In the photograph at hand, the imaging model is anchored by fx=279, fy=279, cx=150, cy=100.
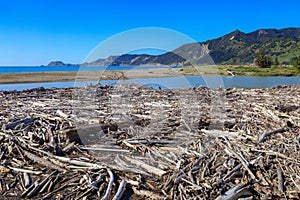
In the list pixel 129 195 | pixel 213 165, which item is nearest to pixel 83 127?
pixel 129 195

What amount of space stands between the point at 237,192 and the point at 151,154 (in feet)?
6.62

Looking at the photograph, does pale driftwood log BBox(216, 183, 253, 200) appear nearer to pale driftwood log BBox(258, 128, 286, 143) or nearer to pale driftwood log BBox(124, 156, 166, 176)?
pale driftwood log BBox(124, 156, 166, 176)

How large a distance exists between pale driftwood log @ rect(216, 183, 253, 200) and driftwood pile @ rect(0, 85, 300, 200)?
0.6 inches

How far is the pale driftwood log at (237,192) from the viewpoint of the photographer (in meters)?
4.18

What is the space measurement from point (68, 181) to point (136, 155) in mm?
1528

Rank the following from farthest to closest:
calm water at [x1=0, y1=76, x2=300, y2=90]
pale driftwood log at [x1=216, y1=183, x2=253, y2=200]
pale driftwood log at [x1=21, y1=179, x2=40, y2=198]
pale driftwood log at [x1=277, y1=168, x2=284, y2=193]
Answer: calm water at [x1=0, y1=76, x2=300, y2=90] → pale driftwood log at [x1=21, y1=179, x2=40, y2=198] → pale driftwood log at [x1=277, y1=168, x2=284, y2=193] → pale driftwood log at [x1=216, y1=183, x2=253, y2=200]

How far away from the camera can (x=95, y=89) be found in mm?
15664

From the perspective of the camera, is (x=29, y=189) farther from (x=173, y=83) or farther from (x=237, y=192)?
(x=173, y=83)

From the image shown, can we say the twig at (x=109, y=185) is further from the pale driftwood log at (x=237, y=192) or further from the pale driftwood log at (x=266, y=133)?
the pale driftwood log at (x=266, y=133)

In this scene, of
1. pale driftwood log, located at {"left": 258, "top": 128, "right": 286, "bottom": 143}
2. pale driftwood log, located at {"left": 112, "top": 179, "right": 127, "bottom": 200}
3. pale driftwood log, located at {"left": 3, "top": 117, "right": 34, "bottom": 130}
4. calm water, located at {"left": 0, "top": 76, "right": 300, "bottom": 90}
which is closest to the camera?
pale driftwood log, located at {"left": 112, "top": 179, "right": 127, "bottom": 200}

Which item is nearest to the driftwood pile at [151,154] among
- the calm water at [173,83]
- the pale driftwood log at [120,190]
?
the pale driftwood log at [120,190]

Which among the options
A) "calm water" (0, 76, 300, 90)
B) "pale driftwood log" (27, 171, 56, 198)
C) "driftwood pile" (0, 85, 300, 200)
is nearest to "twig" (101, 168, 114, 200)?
"driftwood pile" (0, 85, 300, 200)

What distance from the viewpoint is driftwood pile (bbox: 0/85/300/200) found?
4.53 meters

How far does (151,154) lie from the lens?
5773 millimetres
